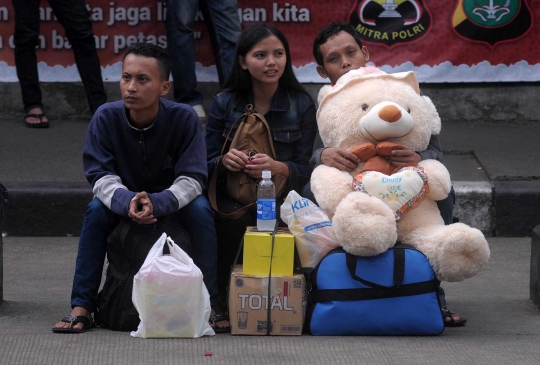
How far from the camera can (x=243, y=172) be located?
433 cm

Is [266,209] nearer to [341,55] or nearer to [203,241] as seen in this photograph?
[203,241]

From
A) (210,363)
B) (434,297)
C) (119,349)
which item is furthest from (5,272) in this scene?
(434,297)

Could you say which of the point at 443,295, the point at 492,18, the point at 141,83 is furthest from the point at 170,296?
the point at 492,18

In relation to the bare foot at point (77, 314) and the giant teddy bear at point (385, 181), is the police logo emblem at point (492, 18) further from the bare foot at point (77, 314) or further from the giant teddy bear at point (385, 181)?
the bare foot at point (77, 314)

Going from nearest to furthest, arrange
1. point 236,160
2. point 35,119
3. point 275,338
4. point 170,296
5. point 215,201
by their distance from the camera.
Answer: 1. point 170,296
2. point 275,338
3. point 236,160
4. point 215,201
5. point 35,119

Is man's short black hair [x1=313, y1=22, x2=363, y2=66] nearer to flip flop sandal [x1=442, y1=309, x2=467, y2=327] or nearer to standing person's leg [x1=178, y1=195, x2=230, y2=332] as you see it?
standing person's leg [x1=178, y1=195, x2=230, y2=332]

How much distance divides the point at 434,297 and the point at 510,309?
0.68 m

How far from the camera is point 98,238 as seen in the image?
13.5ft

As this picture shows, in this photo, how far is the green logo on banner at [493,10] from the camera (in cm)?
702

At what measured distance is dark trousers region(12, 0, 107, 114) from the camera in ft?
21.5

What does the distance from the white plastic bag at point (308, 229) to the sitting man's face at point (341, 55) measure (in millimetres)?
763

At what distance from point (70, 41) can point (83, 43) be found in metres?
0.10

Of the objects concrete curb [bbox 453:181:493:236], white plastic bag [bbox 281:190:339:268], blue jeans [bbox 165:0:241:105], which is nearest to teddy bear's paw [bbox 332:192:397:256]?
white plastic bag [bbox 281:190:339:268]

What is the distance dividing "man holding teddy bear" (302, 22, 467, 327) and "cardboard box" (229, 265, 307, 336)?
0.52 meters
